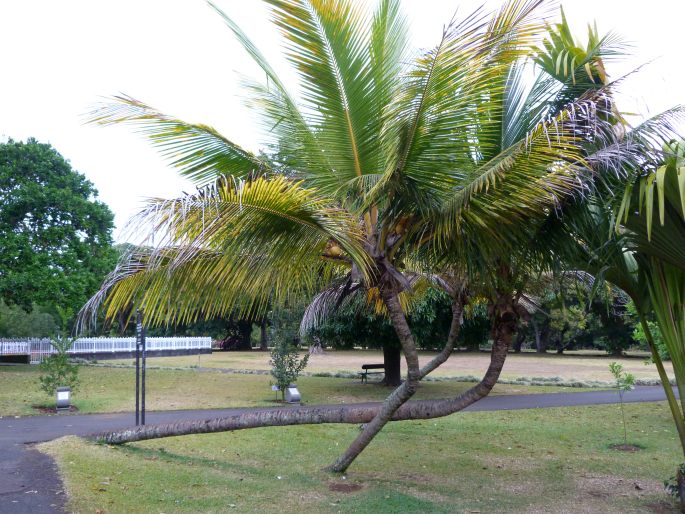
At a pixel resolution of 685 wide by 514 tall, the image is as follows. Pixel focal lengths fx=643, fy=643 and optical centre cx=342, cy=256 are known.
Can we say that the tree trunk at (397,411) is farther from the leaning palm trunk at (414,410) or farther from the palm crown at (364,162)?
the palm crown at (364,162)

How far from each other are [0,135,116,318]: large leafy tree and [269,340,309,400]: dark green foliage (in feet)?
30.1

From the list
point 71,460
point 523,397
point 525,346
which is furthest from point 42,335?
point 525,346

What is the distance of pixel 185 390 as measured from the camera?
20031 mm

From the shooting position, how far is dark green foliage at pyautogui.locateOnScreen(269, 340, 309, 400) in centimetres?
1694

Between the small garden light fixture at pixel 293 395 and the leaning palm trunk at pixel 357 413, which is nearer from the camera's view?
the leaning palm trunk at pixel 357 413

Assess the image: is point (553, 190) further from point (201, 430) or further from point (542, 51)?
point (201, 430)

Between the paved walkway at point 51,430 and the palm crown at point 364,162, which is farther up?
the palm crown at point 364,162

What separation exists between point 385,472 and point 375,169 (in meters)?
4.23

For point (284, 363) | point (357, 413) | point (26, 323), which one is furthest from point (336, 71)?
point (26, 323)

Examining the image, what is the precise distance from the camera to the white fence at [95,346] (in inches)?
1183

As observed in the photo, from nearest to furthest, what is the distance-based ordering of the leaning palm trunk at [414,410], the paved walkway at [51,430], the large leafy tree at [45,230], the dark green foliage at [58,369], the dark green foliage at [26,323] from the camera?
the paved walkway at [51,430]
the leaning palm trunk at [414,410]
the dark green foliage at [58,369]
the large leafy tree at [45,230]
the dark green foliage at [26,323]

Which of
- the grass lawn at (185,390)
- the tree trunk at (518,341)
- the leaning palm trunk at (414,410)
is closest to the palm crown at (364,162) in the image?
the leaning palm trunk at (414,410)

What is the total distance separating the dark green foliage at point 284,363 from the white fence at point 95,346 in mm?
11771

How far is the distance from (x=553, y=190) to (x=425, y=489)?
12.9ft
